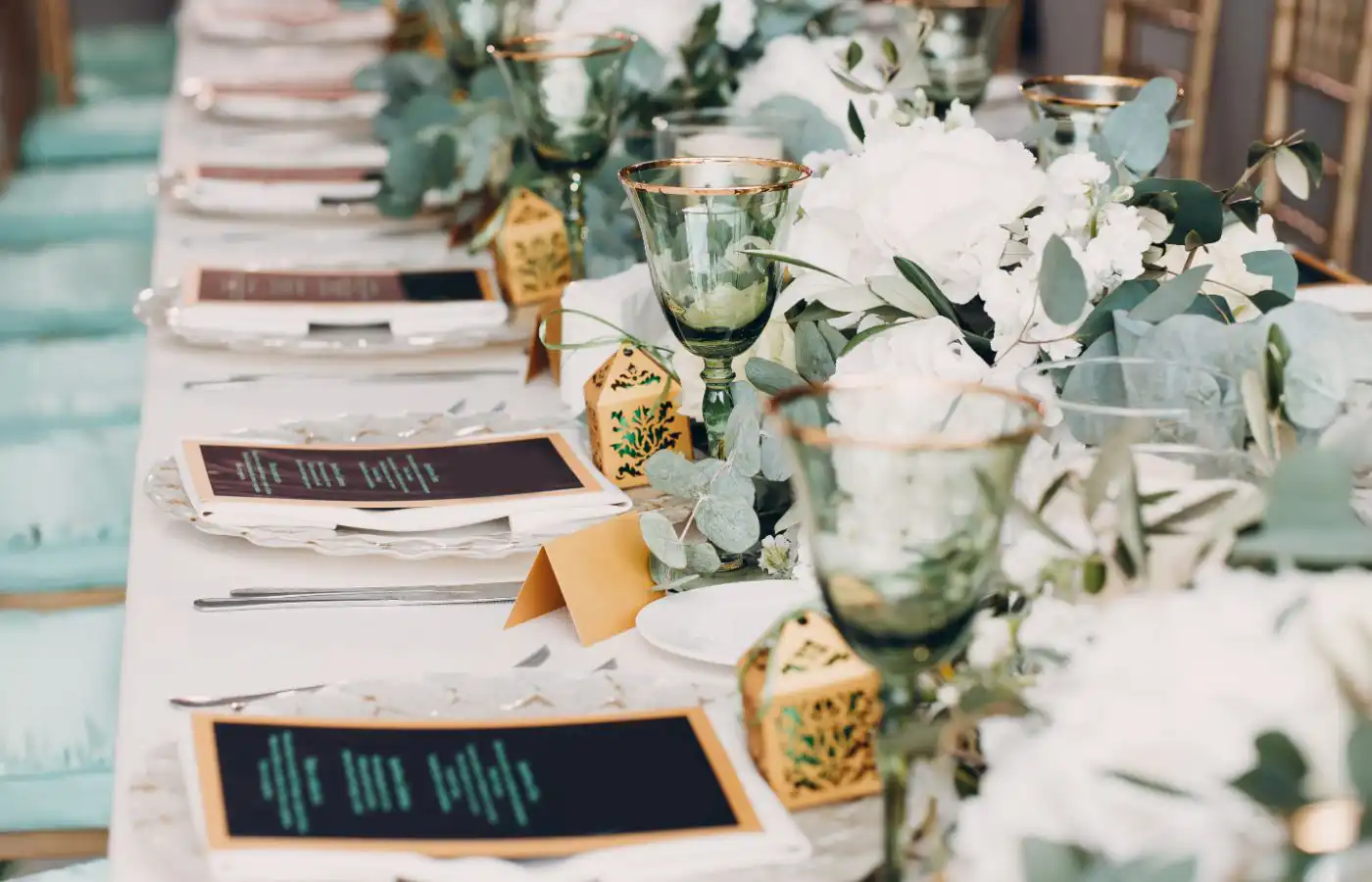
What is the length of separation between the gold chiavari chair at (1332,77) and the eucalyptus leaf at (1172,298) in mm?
1698

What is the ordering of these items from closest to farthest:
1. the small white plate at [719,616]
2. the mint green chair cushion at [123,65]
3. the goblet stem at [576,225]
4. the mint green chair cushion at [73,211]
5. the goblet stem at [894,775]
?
the goblet stem at [894,775], the small white plate at [719,616], the goblet stem at [576,225], the mint green chair cushion at [73,211], the mint green chair cushion at [123,65]

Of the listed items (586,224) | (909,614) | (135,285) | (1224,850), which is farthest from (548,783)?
(135,285)

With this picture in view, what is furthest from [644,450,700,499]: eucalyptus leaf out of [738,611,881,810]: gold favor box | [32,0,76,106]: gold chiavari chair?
[32,0,76,106]: gold chiavari chair

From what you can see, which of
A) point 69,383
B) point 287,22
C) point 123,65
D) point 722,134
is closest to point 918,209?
point 722,134

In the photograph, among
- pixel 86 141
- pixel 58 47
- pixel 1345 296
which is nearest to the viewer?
pixel 1345 296

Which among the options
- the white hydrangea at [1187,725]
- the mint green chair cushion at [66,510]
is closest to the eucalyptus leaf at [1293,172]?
the white hydrangea at [1187,725]

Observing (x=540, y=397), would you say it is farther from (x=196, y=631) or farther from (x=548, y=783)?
(x=548, y=783)

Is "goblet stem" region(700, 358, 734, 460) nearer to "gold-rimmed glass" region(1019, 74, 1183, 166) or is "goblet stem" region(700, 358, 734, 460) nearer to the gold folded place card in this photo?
the gold folded place card

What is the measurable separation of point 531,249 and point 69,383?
98 centimetres

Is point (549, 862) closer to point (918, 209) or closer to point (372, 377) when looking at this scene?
point (918, 209)

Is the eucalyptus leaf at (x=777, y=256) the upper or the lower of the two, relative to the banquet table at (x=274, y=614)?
upper

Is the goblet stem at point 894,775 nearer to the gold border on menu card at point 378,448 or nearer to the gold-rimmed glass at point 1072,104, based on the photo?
the gold border on menu card at point 378,448

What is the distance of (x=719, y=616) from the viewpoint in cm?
90

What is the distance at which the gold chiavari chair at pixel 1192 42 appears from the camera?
315cm
